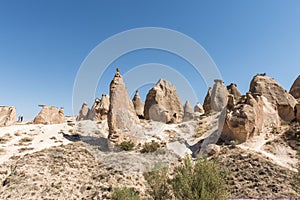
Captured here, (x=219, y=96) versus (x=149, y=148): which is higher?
(x=219, y=96)

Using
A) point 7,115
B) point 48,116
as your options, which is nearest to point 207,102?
point 48,116

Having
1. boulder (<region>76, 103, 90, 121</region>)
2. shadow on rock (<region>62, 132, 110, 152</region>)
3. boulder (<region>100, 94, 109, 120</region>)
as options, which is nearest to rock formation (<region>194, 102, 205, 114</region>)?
boulder (<region>100, 94, 109, 120</region>)

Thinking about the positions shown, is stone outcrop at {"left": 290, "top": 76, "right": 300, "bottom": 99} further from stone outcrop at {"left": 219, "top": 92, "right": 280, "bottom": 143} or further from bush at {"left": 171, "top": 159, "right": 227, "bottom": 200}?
bush at {"left": 171, "top": 159, "right": 227, "bottom": 200}

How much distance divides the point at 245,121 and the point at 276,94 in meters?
9.62

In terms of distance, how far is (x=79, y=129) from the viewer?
2552 centimetres

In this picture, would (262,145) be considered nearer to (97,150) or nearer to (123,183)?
(123,183)

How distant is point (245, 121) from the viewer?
19.5 meters

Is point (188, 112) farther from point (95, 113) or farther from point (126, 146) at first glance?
point (126, 146)

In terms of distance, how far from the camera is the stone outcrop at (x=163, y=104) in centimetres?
3067

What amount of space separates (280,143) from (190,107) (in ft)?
63.5

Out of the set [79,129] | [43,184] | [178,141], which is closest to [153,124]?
[178,141]

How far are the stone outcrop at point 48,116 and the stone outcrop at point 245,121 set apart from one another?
72.6 ft

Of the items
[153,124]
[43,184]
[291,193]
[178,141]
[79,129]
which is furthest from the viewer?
[153,124]

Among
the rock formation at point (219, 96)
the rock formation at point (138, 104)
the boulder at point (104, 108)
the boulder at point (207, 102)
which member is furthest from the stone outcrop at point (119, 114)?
the boulder at point (207, 102)
